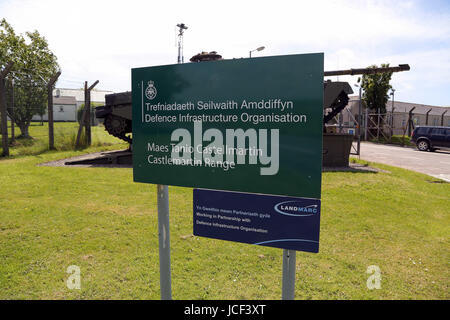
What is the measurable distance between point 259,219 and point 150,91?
1271mm

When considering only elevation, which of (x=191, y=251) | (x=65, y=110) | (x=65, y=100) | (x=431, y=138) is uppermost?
(x=65, y=100)

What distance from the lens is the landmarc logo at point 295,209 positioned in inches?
75.9

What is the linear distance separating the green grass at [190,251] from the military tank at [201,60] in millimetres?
5214

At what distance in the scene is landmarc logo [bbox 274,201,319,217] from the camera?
6.32 feet

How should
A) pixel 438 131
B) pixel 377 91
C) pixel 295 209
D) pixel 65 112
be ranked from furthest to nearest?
pixel 65 112
pixel 377 91
pixel 438 131
pixel 295 209

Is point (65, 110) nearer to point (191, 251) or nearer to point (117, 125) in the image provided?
point (117, 125)

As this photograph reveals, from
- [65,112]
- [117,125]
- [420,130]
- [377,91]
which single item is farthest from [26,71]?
[65,112]

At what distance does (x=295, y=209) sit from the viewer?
1969 millimetres

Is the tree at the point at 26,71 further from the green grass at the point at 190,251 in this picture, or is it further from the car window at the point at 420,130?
the car window at the point at 420,130

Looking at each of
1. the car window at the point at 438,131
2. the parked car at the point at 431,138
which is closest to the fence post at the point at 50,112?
the parked car at the point at 431,138

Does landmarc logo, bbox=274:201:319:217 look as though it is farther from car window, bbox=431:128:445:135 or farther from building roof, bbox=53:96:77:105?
building roof, bbox=53:96:77:105

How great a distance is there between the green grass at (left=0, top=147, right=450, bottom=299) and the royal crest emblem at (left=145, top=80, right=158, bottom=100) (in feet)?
5.95

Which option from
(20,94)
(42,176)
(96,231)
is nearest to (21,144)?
(20,94)

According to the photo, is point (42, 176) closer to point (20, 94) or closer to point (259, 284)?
point (259, 284)
